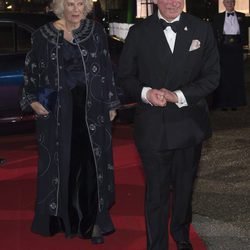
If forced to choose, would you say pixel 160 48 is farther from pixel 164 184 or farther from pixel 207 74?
pixel 164 184

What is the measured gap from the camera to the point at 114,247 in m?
4.64

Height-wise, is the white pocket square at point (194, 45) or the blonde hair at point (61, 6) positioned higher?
the blonde hair at point (61, 6)

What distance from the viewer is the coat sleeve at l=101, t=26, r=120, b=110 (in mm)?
4418

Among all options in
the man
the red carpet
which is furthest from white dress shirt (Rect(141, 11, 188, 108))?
the red carpet

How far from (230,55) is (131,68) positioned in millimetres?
6366

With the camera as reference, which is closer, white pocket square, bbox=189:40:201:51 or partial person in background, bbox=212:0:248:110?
white pocket square, bbox=189:40:201:51

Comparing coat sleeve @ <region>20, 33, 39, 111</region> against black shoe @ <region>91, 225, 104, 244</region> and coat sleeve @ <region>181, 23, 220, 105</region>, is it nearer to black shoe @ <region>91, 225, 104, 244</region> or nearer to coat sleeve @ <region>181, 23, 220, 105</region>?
black shoe @ <region>91, 225, 104, 244</region>

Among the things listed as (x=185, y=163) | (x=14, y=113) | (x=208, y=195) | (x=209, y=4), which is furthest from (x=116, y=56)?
(x=209, y=4)

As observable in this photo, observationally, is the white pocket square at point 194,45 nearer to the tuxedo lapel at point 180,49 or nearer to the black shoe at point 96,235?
the tuxedo lapel at point 180,49

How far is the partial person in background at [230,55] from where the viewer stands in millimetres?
9727

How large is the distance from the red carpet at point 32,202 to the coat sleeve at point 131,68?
127 cm

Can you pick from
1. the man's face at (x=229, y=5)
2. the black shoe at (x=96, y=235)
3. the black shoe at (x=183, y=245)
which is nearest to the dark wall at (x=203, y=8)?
the man's face at (x=229, y=5)

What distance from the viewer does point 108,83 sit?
4.46m

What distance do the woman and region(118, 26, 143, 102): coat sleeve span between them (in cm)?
45
